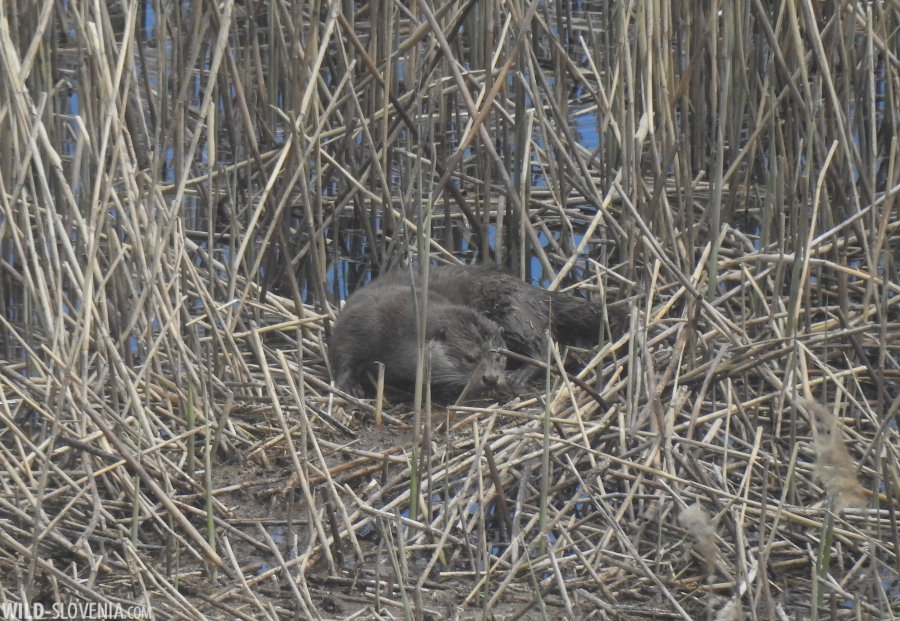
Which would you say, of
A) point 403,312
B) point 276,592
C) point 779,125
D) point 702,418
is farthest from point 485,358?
point 276,592

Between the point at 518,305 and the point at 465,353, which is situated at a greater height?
the point at 518,305

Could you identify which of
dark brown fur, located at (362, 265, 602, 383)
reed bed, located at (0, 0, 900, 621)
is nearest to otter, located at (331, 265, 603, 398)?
dark brown fur, located at (362, 265, 602, 383)

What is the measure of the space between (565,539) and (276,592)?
30.5 inches

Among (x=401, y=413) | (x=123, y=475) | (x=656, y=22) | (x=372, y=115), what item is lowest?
(x=401, y=413)

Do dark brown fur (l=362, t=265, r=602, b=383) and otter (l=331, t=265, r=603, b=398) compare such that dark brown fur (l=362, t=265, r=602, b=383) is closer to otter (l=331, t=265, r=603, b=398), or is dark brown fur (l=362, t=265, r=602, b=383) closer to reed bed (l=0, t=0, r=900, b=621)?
otter (l=331, t=265, r=603, b=398)

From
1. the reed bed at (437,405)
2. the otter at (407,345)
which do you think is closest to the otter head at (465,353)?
the otter at (407,345)

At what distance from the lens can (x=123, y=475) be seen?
359cm

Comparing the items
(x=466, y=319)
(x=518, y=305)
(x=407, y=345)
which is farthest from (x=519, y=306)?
(x=407, y=345)

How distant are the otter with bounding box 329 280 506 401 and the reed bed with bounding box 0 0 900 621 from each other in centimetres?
15

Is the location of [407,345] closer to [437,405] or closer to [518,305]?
[437,405]

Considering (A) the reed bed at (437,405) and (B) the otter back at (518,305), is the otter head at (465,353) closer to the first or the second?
(B) the otter back at (518,305)

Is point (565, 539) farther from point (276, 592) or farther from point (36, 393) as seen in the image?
point (36, 393)

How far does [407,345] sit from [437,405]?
0.27 metres

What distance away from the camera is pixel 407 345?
4.99 meters
